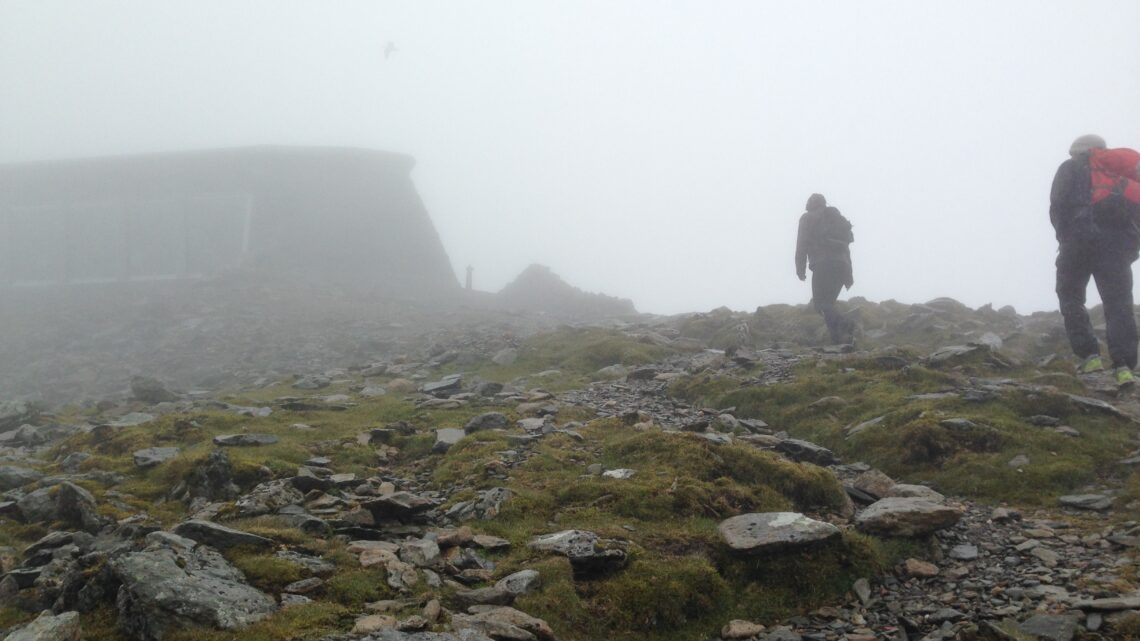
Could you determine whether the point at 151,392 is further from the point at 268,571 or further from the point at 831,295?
the point at 831,295

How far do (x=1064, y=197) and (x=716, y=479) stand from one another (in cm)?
804

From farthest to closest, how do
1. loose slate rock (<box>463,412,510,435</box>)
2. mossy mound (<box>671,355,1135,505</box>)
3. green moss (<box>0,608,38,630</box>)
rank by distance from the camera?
1. loose slate rock (<box>463,412,510,435</box>)
2. mossy mound (<box>671,355,1135,505</box>)
3. green moss (<box>0,608,38,630</box>)

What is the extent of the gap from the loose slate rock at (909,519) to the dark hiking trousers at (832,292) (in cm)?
1189

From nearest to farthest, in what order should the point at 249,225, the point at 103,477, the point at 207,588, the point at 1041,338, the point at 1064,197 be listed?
1. the point at 207,588
2. the point at 103,477
3. the point at 1064,197
4. the point at 1041,338
5. the point at 249,225

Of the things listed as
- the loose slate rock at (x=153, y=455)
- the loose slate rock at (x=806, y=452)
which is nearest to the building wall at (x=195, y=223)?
the loose slate rock at (x=153, y=455)

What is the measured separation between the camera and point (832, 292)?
18812 millimetres

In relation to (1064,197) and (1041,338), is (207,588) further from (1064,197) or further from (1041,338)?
(1041,338)

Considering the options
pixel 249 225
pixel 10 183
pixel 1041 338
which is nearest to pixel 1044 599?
pixel 1041 338

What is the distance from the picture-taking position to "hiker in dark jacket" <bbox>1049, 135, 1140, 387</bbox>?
1159cm

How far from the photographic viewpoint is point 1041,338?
55.4 ft

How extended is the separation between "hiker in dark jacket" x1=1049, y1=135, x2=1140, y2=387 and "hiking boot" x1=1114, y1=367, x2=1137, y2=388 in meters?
0.18

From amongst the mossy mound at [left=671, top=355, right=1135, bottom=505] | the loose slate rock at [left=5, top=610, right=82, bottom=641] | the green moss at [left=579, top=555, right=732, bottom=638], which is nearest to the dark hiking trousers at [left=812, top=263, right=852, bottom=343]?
the mossy mound at [left=671, top=355, right=1135, bottom=505]

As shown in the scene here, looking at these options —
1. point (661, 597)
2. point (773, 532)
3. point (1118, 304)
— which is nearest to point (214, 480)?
point (661, 597)

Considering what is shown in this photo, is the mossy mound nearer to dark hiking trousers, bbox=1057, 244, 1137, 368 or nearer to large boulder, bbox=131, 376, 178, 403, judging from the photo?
dark hiking trousers, bbox=1057, 244, 1137, 368
